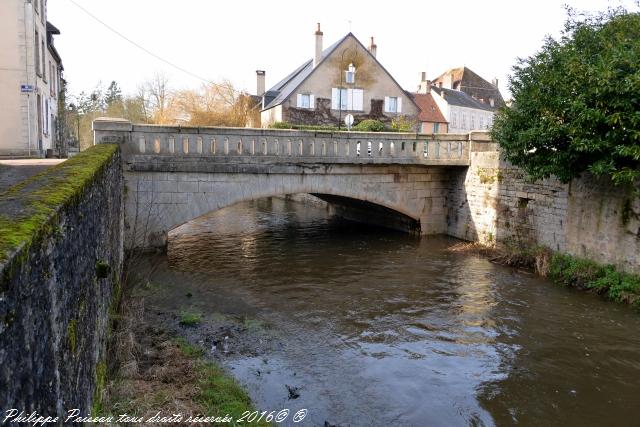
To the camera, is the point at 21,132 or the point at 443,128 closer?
the point at 21,132

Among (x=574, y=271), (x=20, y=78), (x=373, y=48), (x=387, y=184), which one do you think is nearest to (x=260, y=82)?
(x=373, y=48)

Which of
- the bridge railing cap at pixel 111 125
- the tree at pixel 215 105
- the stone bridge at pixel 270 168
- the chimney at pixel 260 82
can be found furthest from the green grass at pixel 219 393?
the chimney at pixel 260 82

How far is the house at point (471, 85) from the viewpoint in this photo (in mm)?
45938

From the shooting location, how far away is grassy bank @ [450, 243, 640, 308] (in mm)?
9664

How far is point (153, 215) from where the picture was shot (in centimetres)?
1227

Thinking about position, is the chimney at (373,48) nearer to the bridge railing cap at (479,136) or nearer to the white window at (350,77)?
the white window at (350,77)

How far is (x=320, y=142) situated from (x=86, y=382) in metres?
10.6

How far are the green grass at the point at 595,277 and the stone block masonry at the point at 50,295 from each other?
29.4 feet

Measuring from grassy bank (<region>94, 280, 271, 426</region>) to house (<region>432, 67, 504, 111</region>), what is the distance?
42.7 meters

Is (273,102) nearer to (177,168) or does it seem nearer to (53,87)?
(53,87)

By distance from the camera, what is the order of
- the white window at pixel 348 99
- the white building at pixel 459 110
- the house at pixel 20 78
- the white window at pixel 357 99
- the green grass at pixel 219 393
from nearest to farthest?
the green grass at pixel 219 393 → the house at pixel 20 78 → the white window at pixel 348 99 → the white window at pixel 357 99 → the white building at pixel 459 110

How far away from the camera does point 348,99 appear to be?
30969mm

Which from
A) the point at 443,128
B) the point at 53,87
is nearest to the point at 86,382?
the point at 53,87

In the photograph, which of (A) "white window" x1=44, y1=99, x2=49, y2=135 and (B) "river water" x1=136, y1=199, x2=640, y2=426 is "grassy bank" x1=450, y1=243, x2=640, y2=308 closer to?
(B) "river water" x1=136, y1=199, x2=640, y2=426
